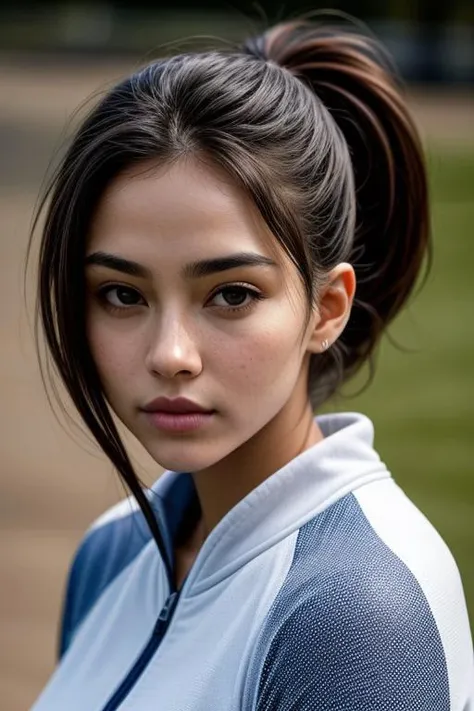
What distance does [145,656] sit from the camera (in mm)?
1578

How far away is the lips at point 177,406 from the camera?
1464 millimetres

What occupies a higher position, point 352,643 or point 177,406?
point 177,406

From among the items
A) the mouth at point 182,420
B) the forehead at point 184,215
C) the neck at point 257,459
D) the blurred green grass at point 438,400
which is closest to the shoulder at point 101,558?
the neck at point 257,459

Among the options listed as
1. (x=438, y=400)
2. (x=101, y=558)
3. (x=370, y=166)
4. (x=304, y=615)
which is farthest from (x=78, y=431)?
(x=304, y=615)

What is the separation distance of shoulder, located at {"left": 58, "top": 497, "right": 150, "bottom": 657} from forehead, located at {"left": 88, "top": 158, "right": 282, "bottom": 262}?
57 cm

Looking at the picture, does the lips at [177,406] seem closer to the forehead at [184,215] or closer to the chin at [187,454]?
the chin at [187,454]

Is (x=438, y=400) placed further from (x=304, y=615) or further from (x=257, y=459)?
(x=304, y=615)

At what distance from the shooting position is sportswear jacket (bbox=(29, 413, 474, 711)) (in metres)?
1.32

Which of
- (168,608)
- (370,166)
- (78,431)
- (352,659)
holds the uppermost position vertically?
(370,166)

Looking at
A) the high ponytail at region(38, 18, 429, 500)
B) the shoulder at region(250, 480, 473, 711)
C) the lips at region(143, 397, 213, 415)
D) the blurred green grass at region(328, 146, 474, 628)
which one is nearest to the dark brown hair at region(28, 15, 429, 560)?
the high ponytail at region(38, 18, 429, 500)

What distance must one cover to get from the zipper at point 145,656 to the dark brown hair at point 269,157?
0.57 feet

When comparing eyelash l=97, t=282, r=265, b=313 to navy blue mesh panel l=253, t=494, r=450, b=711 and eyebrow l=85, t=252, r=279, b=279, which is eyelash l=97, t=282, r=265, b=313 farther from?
navy blue mesh panel l=253, t=494, r=450, b=711

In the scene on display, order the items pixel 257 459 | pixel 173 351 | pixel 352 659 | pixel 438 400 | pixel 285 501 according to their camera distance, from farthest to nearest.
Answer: pixel 438 400 → pixel 257 459 → pixel 285 501 → pixel 173 351 → pixel 352 659

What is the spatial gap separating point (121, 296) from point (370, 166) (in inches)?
19.1
